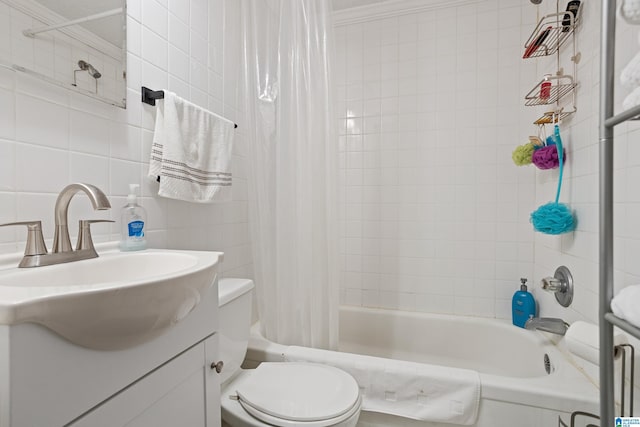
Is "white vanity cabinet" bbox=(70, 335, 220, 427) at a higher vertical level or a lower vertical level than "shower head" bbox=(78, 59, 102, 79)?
lower

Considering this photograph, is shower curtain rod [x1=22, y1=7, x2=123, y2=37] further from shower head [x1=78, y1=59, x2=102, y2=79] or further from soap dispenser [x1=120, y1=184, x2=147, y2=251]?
soap dispenser [x1=120, y1=184, x2=147, y2=251]

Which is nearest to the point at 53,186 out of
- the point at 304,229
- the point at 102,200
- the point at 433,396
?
the point at 102,200

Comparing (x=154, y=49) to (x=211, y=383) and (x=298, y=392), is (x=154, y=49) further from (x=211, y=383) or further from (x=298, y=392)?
(x=298, y=392)

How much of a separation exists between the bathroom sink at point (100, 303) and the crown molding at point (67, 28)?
0.62 meters

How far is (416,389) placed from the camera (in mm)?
1161

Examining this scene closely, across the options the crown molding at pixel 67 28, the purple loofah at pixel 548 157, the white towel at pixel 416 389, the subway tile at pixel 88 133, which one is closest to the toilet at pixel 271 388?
the white towel at pixel 416 389

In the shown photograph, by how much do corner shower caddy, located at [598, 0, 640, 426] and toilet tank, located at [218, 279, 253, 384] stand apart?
988 millimetres

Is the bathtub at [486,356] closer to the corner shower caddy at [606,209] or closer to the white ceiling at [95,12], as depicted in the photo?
the corner shower caddy at [606,209]

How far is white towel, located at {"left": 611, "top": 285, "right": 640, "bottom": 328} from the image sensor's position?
0.52 meters

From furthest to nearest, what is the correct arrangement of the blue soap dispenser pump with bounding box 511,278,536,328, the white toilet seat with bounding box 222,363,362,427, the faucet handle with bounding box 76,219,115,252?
the blue soap dispenser pump with bounding box 511,278,536,328 → the white toilet seat with bounding box 222,363,362,427 → the faucet handle with bounding box 76,219,115,252

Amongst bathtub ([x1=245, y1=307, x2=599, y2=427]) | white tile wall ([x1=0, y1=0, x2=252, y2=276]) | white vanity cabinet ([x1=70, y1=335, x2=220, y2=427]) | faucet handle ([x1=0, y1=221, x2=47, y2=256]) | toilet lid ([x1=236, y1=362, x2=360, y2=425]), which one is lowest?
bathtub ([x1=245, y1=307, x2=599, y2=427])

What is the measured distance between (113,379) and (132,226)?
1.87ft

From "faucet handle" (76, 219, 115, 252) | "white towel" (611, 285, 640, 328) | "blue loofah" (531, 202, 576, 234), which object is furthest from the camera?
"blue loofah" (531, 202, 576, 234)

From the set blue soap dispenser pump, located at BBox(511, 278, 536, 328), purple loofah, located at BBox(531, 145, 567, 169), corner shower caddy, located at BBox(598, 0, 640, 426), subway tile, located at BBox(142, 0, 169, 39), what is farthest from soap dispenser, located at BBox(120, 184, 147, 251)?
blue soap dispenser pump, located at BBox(511, 278, 536, 328)
